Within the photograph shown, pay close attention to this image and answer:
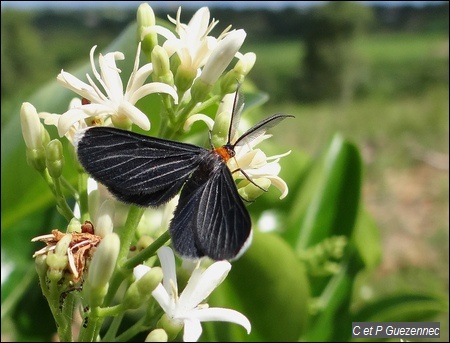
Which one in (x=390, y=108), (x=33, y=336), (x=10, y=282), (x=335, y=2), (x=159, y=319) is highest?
(x=159, y=319)

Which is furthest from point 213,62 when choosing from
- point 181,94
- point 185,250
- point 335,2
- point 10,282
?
point 335,2

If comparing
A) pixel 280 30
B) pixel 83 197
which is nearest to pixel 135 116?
pixel 83 197

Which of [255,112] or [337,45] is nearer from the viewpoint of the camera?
[255,112]

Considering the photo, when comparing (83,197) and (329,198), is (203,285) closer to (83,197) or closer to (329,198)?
(83,197)

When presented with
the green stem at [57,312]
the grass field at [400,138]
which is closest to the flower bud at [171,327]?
the green stem at [57,312]

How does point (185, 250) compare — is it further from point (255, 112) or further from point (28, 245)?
point (255, 112)

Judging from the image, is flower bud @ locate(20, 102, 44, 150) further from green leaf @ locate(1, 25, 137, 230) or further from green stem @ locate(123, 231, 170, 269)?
green leaf @ locate(1, 25, 137, 230)

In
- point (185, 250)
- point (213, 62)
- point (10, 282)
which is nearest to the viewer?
point (185, 250)

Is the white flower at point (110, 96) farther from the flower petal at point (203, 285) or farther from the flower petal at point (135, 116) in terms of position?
the flower petal at point (203, 285)
